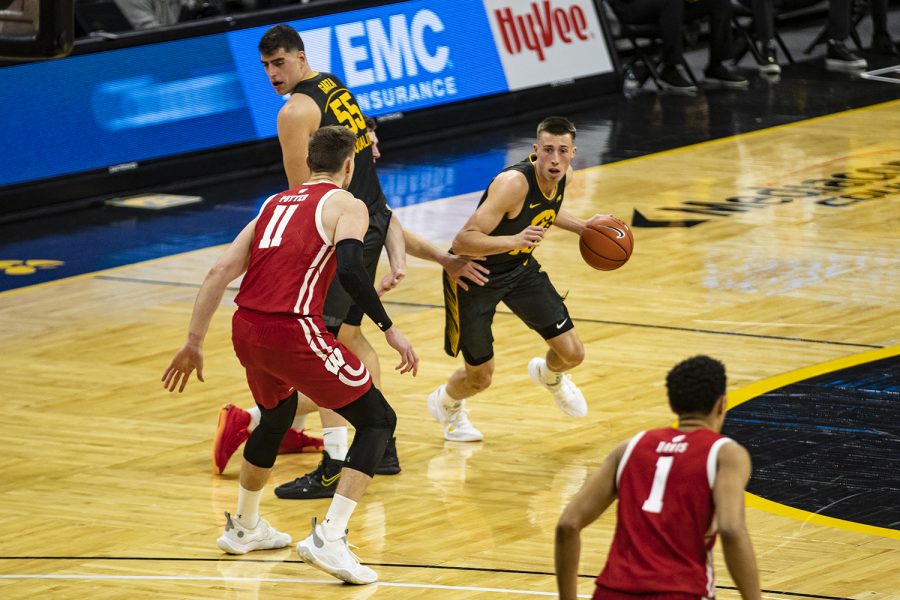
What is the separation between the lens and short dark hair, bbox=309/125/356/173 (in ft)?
22.3

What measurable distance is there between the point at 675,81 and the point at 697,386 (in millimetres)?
14994

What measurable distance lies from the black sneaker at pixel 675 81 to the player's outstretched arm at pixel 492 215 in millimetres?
11254

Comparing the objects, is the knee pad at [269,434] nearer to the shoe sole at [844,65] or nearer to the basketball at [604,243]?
the basketball at [604,243]

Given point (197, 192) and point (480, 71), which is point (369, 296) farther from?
point (480, 71)

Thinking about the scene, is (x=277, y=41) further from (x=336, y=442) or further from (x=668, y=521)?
(x=668, y=521)

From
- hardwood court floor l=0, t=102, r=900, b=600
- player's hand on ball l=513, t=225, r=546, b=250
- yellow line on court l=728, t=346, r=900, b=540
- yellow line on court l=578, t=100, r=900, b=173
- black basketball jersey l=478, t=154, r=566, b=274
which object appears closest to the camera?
hardwood court floor l=0, t=102, r=900, b=600

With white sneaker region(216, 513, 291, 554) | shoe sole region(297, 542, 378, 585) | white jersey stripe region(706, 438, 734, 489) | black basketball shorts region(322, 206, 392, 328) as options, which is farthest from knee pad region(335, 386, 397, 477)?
white jersey stripe region(706, 438, 734, 489)

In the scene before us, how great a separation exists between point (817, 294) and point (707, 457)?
6.80 meters

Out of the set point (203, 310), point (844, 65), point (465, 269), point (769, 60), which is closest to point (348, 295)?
point (465, 269)

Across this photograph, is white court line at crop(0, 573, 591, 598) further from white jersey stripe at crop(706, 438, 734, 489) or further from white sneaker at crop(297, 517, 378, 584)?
white jersey stripe at crop(706, 438, 734, 489)

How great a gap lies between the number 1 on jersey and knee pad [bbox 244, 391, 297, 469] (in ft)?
9.04

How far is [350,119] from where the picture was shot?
8180mm

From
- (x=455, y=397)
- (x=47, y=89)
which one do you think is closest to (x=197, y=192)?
(x=47, y=89)

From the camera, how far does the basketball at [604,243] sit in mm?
8539
